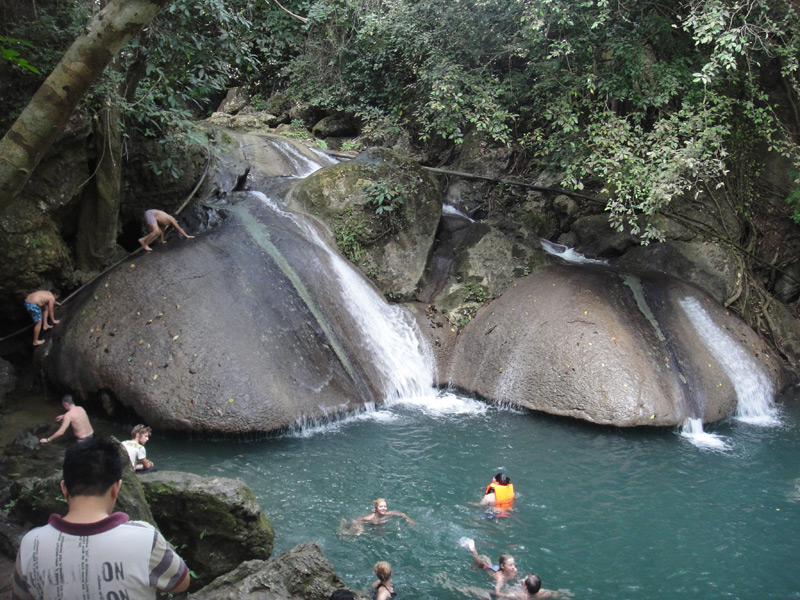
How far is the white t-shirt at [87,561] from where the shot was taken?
2553mm

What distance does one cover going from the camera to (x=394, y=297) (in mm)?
12328

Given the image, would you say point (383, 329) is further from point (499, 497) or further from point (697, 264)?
point (697, 264)

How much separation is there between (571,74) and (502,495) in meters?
8.21

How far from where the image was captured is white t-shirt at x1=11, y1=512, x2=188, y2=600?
2.55 metres

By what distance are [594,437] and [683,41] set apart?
26.9 feet

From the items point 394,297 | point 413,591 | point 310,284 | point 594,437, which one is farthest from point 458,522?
point 394,297

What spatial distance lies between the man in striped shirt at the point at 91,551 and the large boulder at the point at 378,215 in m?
9.76

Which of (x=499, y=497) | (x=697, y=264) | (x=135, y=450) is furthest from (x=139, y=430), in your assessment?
(x=697, y=264)

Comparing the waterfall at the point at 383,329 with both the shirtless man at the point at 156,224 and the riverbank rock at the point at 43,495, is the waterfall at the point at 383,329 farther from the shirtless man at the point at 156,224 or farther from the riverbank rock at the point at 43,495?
the riverbank rock at the point at 43,495

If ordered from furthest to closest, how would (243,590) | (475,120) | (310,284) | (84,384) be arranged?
(475,120), (310,284), (84,384), (243,590)

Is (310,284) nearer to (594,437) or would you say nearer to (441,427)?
(441,427)

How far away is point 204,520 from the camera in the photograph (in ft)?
17.0

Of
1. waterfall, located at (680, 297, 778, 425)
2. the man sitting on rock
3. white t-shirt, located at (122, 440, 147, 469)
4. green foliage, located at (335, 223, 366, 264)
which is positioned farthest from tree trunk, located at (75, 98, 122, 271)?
waterfall, located at (680, 297, 778, 425)

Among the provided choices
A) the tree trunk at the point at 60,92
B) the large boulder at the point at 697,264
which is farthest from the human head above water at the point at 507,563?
the large boulder at the point at 697,264
